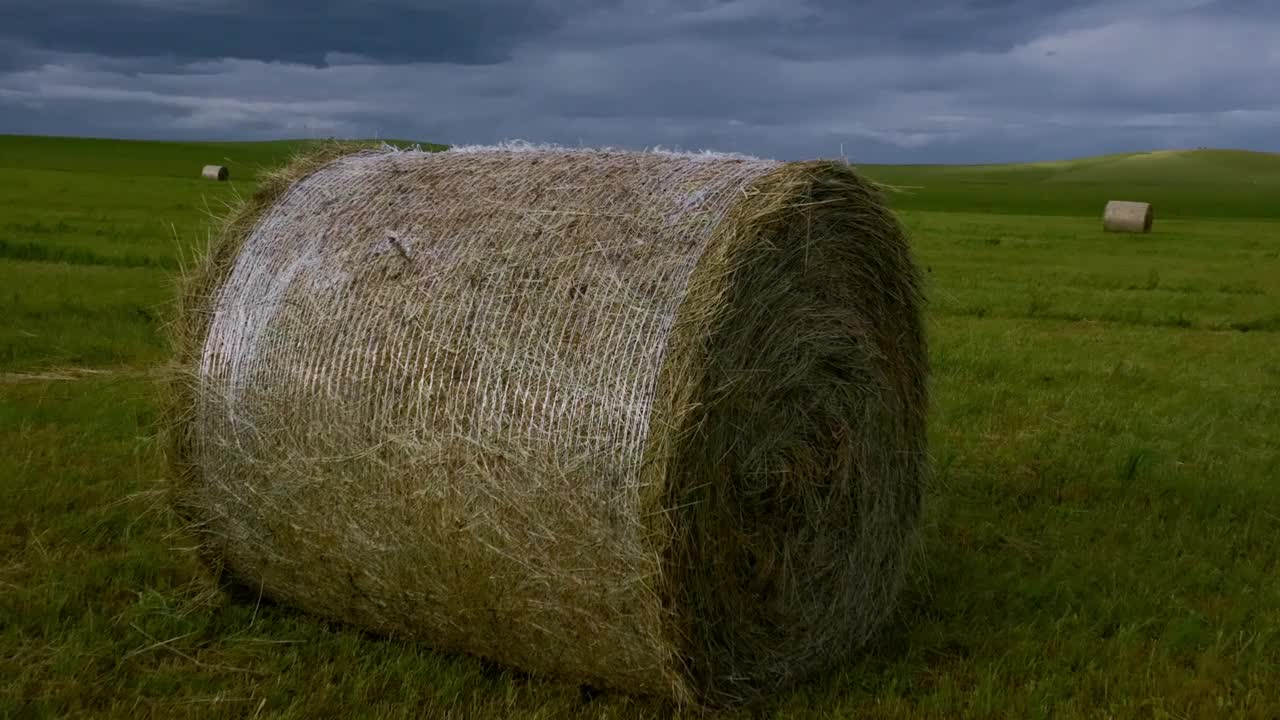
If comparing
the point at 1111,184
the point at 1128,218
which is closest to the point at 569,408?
the point at 1128,218

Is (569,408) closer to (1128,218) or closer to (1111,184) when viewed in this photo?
(1128,218)

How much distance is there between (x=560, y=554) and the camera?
4.17 m

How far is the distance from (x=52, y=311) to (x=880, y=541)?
9.82 m

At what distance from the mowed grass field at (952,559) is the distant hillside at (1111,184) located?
127 feet

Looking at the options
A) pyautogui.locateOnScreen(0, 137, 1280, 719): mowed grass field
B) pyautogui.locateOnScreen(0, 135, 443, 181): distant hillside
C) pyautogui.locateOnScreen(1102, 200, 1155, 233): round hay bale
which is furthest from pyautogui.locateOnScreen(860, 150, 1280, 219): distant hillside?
pyautogui.locateOnScreen(0, 137, 1280, 719): mowed grass field

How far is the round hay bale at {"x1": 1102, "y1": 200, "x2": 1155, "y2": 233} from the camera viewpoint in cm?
3244

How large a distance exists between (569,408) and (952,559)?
2.95 m

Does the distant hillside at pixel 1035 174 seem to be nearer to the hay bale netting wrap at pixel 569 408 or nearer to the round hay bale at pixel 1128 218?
the round hay bale at pixel 1128 218

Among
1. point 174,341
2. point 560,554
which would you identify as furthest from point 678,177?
point 174,341

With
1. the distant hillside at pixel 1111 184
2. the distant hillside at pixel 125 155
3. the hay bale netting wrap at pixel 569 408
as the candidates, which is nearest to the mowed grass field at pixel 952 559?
the hay bale netting wrap at pixel 569 408

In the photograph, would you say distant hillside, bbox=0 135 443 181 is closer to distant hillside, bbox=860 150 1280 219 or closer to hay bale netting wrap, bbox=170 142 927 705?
distant hillside, bbox=860 150 1280 219

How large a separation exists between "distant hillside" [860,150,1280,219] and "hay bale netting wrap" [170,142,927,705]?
44348mm

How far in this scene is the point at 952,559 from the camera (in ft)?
20.5

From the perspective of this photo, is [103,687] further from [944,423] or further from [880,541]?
[944,423]
